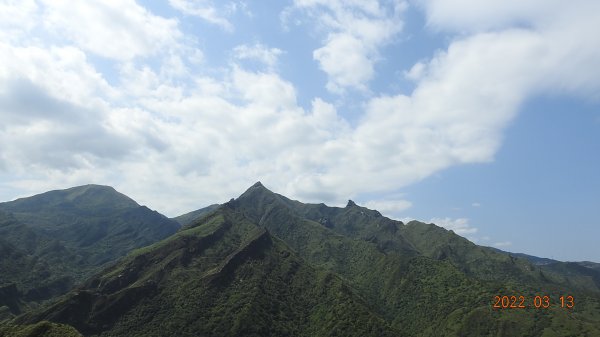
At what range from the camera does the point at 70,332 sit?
10644 centimetres

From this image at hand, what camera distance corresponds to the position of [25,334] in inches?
4139

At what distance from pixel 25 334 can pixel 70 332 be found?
10.3 m
